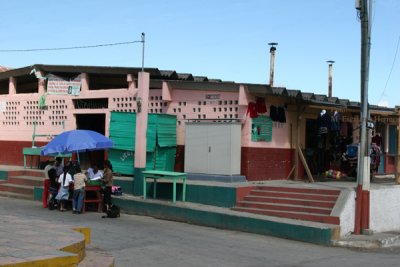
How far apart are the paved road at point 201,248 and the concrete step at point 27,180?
199 inches

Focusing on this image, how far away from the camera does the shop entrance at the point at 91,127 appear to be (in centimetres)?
2045

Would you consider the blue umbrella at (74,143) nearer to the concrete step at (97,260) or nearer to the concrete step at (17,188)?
the concrete step at (17,188)

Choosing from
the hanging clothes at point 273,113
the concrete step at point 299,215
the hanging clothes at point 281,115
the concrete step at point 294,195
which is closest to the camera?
the concrete step at point 299,215

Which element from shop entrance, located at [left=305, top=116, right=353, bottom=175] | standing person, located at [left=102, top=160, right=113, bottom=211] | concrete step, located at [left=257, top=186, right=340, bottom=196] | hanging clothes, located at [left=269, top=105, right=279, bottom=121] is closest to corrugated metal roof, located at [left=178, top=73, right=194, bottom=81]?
hanging clothes, located at [left=269, top=105, right=279, bottom=121]

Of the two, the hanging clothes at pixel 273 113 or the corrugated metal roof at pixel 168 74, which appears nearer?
the hanging clothes at pixel 273 113

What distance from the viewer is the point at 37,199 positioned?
58.3 feet

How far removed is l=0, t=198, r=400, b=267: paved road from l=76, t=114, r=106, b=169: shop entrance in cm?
677

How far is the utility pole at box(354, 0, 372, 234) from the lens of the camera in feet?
41.2

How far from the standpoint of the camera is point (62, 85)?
2097cm

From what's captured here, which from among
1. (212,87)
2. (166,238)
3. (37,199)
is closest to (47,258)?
(166,238)

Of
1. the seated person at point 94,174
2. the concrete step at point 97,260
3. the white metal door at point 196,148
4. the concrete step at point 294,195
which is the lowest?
the concrete step at point 97,260

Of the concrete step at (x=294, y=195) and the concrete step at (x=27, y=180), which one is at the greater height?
the concrete step at (x=294, y=195)

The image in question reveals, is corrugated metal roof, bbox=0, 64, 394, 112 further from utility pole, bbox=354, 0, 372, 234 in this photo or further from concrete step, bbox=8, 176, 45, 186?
concrete step, bbox=8, 176, 45, 186

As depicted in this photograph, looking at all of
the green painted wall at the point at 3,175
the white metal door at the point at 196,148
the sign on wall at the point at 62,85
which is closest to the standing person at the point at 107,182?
the white metal door at the point at 196,148
